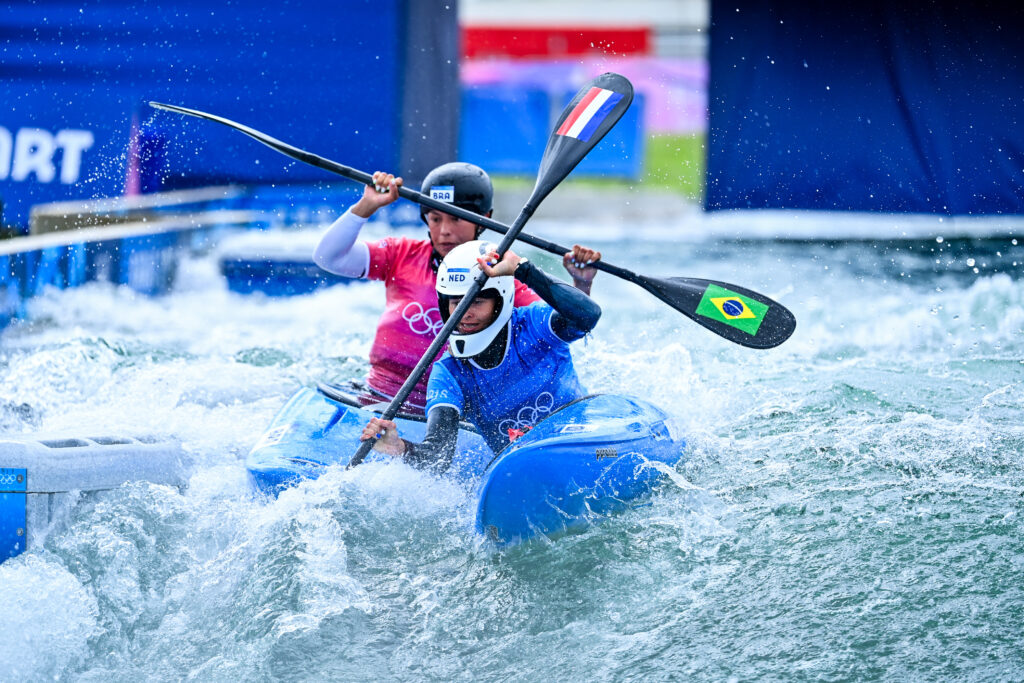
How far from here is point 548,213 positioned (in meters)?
12.3

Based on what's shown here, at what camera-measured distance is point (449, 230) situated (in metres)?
4.11

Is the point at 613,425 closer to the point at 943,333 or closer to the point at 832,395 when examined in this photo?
the point at 832,395

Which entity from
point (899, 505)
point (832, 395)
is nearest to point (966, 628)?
point (899, 505)

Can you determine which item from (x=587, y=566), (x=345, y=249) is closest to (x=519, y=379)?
(x=587, y=566)

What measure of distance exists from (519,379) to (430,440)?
1.25 ft

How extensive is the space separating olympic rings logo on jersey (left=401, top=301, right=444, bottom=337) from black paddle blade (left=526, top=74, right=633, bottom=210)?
0.60 meters

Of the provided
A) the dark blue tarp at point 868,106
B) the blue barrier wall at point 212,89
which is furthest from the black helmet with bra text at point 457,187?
the blue barrier wall at point 212,89

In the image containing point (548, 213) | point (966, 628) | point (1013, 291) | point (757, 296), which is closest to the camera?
point (966, 628)

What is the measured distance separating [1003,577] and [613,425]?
120 centimetres

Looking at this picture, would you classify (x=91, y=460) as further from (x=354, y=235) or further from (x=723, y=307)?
(x=723, y=307)

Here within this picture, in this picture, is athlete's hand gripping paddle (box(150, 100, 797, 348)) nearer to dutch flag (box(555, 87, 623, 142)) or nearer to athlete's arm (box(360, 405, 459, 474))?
dutch flag (box(555, 87, 623, 142))

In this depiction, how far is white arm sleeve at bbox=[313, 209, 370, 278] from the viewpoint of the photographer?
4176 millimetres

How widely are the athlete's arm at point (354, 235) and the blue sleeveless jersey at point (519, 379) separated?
71 cm

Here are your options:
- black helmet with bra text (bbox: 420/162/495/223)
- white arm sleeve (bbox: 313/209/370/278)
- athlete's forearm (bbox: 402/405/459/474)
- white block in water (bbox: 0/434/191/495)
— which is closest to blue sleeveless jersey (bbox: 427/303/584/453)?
athlete's forearm (bbox: 402/405/459/474)
